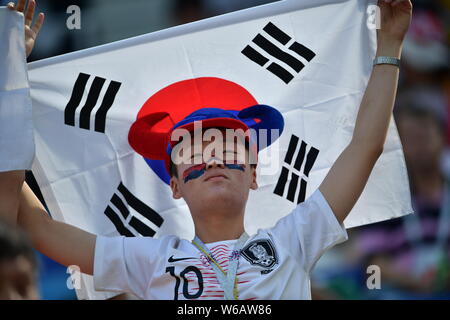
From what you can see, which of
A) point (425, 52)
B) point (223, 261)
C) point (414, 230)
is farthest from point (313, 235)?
point (425, 52)

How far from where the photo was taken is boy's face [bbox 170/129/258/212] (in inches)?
111

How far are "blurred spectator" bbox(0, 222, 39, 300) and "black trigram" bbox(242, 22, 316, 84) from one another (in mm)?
1790

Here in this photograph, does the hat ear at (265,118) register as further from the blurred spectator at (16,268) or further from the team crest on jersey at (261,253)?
the blurred spectator at (16,268)

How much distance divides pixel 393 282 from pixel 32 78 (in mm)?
2117

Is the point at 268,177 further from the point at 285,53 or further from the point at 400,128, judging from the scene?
the point at 400,128

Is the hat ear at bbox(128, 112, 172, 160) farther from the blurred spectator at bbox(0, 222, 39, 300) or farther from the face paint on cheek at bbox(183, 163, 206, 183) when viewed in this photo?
the blurred spectator at bbox(0, 222, 39, 300)

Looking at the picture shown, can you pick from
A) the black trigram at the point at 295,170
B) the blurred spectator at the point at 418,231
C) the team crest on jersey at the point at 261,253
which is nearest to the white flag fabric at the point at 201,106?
the black trigram at the point at 295,170

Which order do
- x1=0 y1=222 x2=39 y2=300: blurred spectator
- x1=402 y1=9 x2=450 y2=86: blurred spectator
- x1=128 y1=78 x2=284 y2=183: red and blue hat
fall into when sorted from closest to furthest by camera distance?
x1=0 y1=222 x2=39 y2=300: blurred spectator → x1=128 y1=78 x2=284 y2=183: red and blue hat → x1=402 y1=9 x2=450 y2=86: blurred spectator

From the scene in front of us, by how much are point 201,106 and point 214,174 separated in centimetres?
55

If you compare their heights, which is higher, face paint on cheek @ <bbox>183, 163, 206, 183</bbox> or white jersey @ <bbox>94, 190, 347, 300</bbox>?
face paint on cheek @ <bbox>183, 163, 206, 183</bbox>

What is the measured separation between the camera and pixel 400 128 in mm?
4867

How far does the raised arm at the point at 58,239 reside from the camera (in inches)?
111

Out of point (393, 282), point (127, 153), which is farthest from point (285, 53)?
point (393, 282)

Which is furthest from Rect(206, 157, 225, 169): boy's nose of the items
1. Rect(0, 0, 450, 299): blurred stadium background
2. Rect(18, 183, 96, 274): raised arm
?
Rect(0, 0, 450, 299): blurred stadium background
